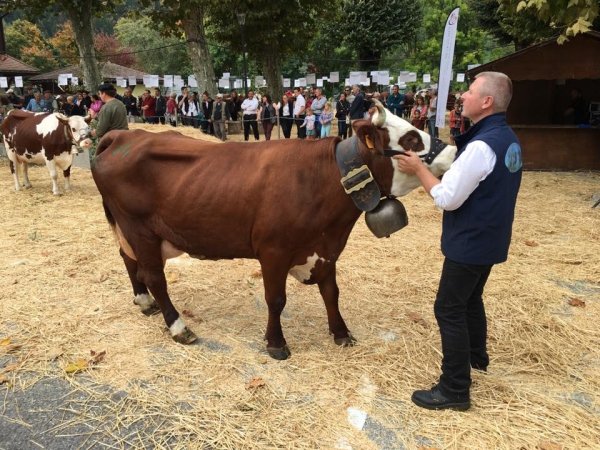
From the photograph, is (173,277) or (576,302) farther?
(173,277)

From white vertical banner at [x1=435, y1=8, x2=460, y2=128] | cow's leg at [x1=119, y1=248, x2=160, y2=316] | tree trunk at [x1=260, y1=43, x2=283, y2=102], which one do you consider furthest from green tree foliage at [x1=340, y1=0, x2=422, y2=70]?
cow's leg at [x1=119, y1=248, x2=160, y2=316]

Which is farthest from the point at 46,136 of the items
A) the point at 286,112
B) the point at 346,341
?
the point at 286,112

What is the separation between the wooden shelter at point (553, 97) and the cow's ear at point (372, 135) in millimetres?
9297

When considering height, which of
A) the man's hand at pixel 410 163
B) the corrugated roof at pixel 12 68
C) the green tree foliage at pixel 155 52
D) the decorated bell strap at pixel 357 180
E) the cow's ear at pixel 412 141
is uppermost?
the green tree foliage at pixel 155 52

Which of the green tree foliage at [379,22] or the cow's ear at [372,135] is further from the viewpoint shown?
the green tree foliage at [379,22]

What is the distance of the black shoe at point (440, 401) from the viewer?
3043 mm

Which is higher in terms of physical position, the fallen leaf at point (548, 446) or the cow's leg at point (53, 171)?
the cow's leg at point (53, 171)

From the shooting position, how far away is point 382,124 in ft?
10.4

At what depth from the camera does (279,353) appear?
12.2 ft

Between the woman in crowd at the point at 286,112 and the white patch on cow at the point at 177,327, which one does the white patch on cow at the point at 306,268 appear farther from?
the woman in crowd at the point at 286,112

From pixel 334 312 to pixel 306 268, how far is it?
19.5 inches

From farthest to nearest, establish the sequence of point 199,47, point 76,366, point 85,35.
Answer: point 85,35
point 199,47
point 76,366

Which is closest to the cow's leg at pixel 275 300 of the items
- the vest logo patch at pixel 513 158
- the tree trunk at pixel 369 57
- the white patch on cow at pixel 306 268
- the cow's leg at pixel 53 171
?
the white patch on cow at pixel 306 268

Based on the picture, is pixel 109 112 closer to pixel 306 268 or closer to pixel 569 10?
pixel 306 268
